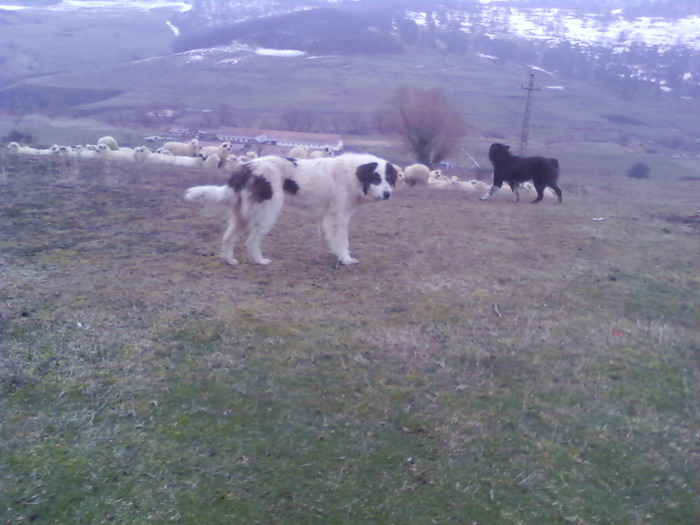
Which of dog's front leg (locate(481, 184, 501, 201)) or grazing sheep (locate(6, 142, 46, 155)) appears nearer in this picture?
dog's front leg (locate(481, 184, 501, 201))

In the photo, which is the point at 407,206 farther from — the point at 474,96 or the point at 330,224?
the point at 474,96

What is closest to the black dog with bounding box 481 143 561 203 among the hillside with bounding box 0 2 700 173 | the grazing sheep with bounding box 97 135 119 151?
the hillside with bounding box 0 2 700 173

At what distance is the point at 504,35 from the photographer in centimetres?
3709

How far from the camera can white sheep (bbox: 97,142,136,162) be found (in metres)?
15.8

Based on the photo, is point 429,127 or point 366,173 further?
point 429,127

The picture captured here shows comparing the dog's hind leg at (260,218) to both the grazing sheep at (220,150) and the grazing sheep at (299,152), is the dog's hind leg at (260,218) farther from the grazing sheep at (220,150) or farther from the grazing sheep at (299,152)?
the grazing sheep at (220,150)

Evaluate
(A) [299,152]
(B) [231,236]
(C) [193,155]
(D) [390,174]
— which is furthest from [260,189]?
(C) [193,155]

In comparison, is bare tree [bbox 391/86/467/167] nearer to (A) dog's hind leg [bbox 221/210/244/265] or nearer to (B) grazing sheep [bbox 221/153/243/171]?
(B) grazing sheep [bbox 221/153/243/171]

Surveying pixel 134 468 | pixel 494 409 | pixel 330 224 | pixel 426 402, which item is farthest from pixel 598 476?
pixel 330 224

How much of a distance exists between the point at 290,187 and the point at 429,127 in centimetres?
1566

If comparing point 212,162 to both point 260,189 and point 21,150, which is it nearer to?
point 21,150

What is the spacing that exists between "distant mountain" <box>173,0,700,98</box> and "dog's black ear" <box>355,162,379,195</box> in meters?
26.1

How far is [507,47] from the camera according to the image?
34.5 metres

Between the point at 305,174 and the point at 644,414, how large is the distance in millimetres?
4917
